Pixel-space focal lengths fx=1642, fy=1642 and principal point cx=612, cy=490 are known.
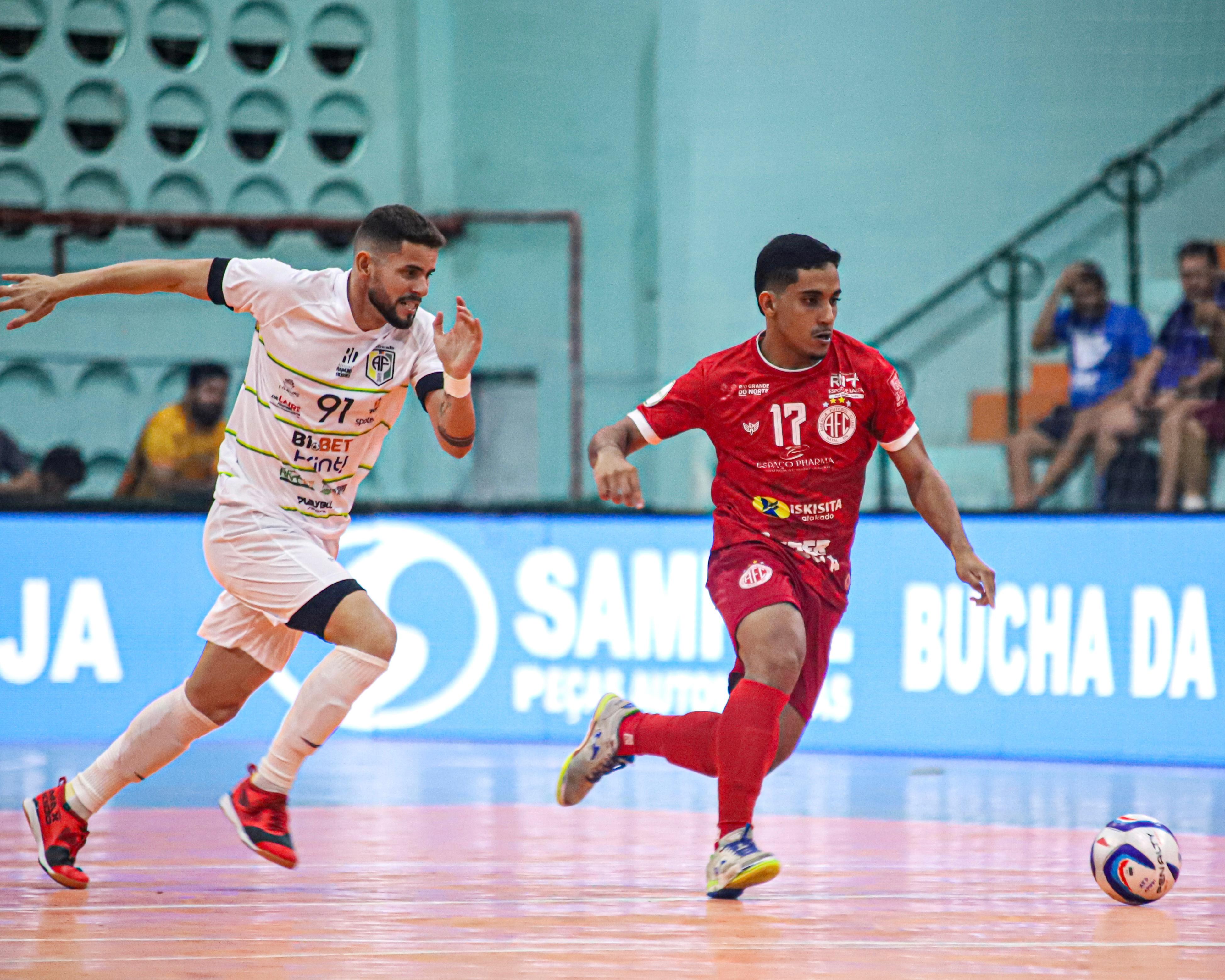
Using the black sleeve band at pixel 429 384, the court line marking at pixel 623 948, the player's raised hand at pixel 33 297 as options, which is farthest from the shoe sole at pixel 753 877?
the player's raised hand at pixel 33 297

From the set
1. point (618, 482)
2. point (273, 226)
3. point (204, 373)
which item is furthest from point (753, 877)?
point (273, 226)

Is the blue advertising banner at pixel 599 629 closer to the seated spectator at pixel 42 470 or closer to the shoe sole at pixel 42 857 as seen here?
the seated spectator at pixel 42 470

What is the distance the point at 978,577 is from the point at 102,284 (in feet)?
8.57

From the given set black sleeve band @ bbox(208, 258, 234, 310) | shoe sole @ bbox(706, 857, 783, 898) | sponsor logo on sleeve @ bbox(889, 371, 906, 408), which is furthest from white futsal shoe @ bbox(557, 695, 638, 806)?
black sleeve band @ bbox(208, 258, 234, 310)

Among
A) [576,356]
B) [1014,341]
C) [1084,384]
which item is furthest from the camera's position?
[576,356]

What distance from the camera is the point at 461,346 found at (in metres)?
4.64

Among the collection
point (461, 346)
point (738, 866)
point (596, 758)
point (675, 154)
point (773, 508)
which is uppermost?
point (675, 154)

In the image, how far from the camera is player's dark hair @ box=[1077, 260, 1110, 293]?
964 centimetres

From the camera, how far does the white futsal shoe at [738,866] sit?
430 cm

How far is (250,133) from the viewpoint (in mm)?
11297

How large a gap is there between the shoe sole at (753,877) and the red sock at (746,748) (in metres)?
0.16

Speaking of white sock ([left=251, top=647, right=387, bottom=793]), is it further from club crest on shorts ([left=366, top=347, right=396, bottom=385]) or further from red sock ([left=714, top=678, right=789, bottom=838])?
red sock ([left=714, top=678, right=789, bottom=838])

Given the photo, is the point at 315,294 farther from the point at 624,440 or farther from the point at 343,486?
the point at 624,440

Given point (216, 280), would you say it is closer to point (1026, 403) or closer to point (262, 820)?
point (262, 820)
